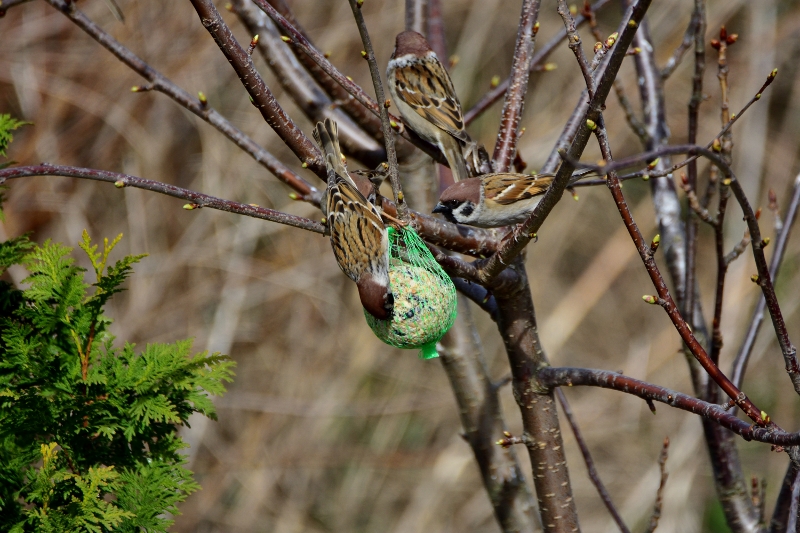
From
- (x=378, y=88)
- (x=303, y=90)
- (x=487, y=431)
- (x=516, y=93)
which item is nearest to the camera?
(x=378, y=88)

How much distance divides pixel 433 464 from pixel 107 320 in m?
5.08

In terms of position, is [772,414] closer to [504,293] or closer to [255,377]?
[255,377]

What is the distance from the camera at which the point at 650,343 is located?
7293 millimetres

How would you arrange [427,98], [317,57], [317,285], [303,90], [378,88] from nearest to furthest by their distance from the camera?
[378,88] < [317,57] < [303,90] < [427,98] < [317,285]

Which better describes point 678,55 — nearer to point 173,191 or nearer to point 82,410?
point 173,191

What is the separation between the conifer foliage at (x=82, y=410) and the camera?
6.55 ft

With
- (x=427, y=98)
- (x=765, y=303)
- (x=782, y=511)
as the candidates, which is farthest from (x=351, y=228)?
(x=782, y=511)

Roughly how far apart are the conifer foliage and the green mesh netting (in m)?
0.55

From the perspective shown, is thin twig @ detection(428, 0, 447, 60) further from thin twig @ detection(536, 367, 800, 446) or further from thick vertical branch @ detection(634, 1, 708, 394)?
thin twig @ detection(536, 367, 800, 446)

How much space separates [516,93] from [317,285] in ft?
14.5

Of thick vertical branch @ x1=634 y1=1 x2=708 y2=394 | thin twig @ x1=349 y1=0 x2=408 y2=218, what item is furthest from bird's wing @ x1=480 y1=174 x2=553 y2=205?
thin twig @ x1=349 y1=0 x2=408 y2=218

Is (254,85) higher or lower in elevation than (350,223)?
lower

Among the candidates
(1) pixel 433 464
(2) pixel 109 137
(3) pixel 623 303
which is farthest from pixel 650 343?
(2) pixel 109 137

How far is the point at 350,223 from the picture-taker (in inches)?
114
